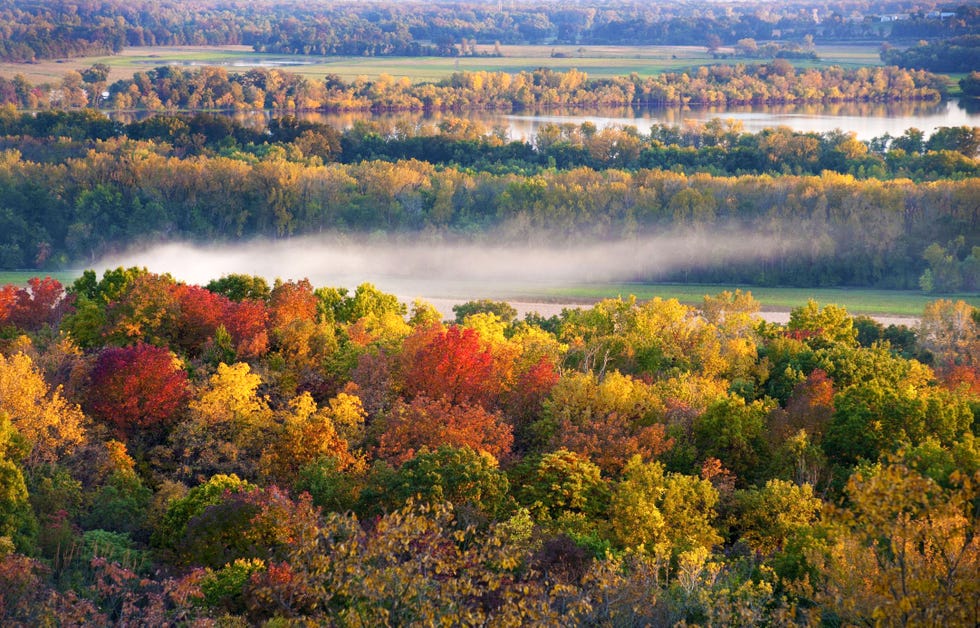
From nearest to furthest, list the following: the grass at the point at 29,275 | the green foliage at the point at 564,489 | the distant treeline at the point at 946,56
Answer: the green foliage at the point at 564,489 < the grass at the point at 29,275 < the distant treeline at the point at 946,56

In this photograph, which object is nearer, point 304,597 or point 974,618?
point 974,618

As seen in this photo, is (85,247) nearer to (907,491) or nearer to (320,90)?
(320,90)

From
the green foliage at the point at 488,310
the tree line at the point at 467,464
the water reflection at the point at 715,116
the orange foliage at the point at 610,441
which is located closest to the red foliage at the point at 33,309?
the tree line at the point at 467,464

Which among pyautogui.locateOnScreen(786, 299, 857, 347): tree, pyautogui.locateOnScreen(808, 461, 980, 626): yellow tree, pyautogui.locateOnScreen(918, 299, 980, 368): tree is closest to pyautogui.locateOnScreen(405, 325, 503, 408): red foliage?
pyautogui.locateOnScreen(786, 299, 857, 347): tree

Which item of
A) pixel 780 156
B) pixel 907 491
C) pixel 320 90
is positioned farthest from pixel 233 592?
pixel 320 90

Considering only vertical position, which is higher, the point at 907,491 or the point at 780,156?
the point at 907,491

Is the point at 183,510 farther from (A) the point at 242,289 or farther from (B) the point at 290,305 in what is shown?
(A) the point at 242,289

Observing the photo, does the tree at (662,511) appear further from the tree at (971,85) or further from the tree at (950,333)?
the tree at (971,85)

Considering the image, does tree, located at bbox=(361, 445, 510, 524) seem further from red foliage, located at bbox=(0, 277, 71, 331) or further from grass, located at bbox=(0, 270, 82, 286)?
grass, located at bbox=(0, 270, 82, 286)
